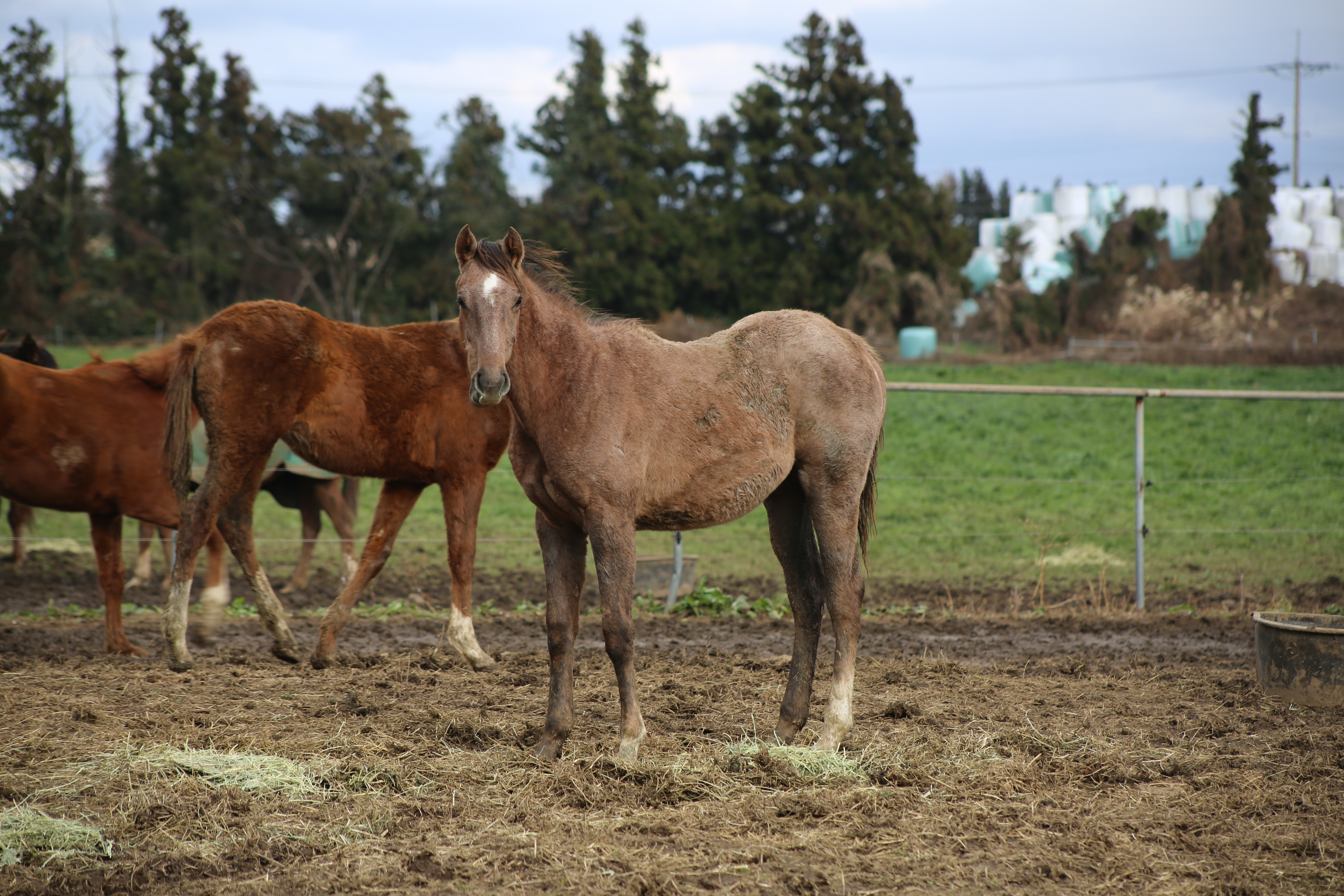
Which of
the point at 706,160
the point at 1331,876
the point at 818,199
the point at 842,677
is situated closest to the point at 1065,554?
the point at 842,677

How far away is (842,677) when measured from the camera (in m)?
4.14

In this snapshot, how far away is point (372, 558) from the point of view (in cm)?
572

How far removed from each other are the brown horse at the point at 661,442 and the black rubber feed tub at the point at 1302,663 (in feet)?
7.27

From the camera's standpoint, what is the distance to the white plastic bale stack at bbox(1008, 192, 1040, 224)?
60000 millimetres

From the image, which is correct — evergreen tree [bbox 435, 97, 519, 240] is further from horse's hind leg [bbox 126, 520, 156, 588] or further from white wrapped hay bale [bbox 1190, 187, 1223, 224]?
white wrapped hay bale [bbox 1190, 187, 1223, 224]

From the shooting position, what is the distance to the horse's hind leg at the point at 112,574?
575cm

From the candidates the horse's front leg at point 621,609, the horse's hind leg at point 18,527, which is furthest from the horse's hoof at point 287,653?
the horse's hind leg at point 18,527

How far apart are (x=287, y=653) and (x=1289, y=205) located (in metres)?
53.7

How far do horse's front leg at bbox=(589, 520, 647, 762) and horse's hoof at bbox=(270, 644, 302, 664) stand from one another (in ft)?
8.48

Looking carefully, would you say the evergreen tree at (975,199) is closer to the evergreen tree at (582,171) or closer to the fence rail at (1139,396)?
the evergreen tree at (582,171)

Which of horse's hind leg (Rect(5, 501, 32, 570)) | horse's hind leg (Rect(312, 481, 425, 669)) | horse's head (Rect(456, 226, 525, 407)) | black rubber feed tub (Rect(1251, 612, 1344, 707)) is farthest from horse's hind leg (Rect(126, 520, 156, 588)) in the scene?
black rubber feed tub (Rect(1251, 612, 1344, 707))

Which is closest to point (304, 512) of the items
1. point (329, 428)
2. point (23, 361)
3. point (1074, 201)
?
point (23, 361)

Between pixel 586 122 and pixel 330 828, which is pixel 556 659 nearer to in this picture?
pixel 330 828

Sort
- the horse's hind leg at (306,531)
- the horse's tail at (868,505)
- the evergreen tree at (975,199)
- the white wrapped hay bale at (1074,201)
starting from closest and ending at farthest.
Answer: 1. the horse's tail at (868,505)
2. the horse's hind leg at (306,531)
3. the white wrapped hay bale at (1074,201)
4. the evergreen tree at (975,199)
